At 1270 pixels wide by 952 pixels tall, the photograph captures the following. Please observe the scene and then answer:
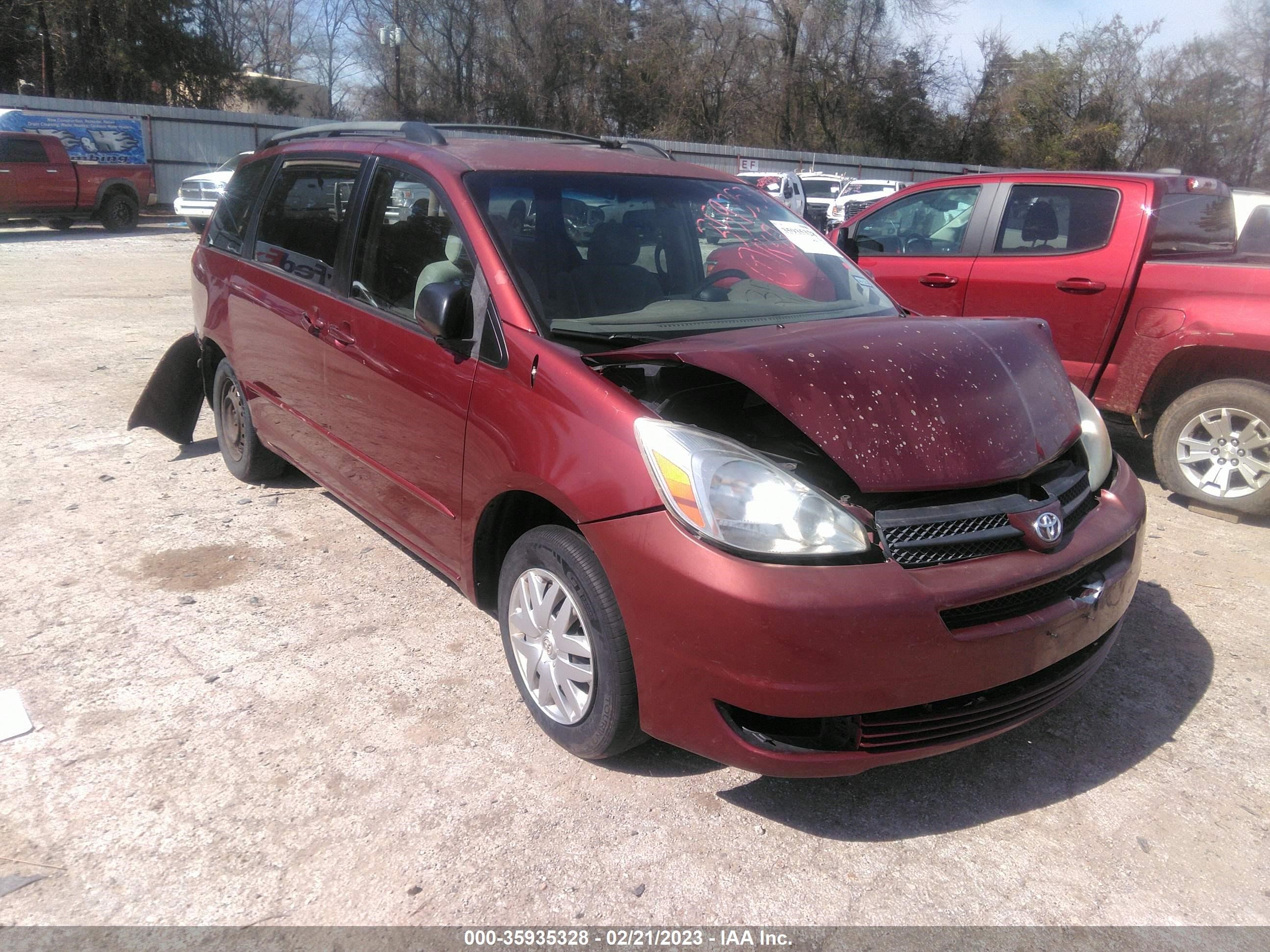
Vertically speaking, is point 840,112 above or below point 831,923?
above

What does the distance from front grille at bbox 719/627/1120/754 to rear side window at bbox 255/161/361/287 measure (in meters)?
2.55

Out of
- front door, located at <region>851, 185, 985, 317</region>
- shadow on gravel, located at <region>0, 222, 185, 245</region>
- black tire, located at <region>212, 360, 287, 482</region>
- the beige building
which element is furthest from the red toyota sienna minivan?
the beige building

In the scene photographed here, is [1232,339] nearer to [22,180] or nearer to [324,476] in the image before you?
[324,476]

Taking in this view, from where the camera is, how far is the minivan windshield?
127 inches

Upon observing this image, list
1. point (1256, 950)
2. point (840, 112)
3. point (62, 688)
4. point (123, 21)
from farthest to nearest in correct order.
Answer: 1. point (840, 112)
2. point (123, 21)
3. point (62, 688)
4. point (1256, 950)

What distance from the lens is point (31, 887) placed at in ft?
7.77

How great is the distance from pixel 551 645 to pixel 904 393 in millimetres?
1265

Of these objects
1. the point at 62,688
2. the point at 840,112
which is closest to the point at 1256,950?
the point at 62,688

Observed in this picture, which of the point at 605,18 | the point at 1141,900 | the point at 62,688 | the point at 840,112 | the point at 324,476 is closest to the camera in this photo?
the point at 1141,900

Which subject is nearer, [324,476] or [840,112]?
[324,476]

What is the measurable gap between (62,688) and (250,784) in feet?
3.13

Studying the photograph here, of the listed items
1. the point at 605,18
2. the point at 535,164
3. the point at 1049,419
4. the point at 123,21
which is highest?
the point at 605,18

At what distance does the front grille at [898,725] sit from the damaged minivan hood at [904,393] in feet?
1.91

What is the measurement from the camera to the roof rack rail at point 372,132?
378cm
